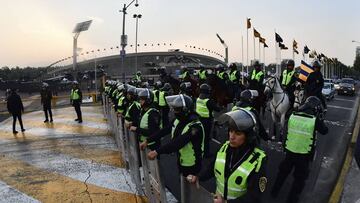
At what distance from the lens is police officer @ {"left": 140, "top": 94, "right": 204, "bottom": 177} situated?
18.5 ft

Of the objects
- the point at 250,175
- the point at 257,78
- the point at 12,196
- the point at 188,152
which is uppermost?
the point at 257,78

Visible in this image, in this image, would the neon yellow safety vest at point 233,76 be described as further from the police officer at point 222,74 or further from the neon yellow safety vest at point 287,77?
the neon yellow safety vest at point 287,77

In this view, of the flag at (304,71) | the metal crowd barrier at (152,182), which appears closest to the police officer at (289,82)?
the flag at (304,71)

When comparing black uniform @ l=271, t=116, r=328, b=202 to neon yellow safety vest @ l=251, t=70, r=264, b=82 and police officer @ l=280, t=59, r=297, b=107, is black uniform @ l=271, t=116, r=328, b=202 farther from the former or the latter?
Answer: neon yellow safety vest @ l=251, t=70, r=264, b=82

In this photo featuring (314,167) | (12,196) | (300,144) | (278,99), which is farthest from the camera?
(278,99)

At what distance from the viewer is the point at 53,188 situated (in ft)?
28.1

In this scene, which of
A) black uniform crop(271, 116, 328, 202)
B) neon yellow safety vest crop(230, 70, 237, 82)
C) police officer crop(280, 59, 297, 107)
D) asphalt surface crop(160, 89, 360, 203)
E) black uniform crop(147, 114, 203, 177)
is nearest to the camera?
black uniform crop(147, 114, 203, 177)

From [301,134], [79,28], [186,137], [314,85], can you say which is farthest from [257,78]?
[79,28]

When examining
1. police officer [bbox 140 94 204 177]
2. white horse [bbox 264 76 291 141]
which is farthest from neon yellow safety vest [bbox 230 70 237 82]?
police officer [bbox 140 94 204 177]

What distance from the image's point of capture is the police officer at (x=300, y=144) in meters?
7.22

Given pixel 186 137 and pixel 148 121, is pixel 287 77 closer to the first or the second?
pixel 148 121

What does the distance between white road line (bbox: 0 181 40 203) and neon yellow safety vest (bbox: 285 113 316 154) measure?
487cm

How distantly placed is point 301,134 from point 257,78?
6284mm

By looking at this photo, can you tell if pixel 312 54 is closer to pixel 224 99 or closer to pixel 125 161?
pixel 224 99
